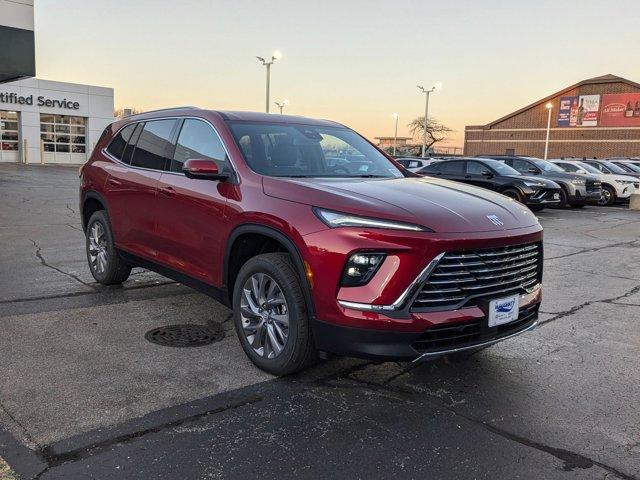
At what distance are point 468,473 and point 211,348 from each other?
7.58 ft

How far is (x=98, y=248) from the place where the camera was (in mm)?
6336

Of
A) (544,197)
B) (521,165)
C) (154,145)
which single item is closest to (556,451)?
(154,145)

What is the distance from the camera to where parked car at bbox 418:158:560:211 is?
1572 centimetres

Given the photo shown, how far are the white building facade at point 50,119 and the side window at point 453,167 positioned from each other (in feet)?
94.7

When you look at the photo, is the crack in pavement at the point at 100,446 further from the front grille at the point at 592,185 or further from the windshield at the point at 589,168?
the windshield at the point at 589,168

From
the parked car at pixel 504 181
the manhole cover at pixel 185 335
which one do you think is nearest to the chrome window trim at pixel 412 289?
the manhole cover at pixel 185 335

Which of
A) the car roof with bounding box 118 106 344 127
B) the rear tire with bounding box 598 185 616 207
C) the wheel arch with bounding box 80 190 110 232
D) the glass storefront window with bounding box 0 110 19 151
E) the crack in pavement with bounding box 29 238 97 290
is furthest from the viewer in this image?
the glass storefront window with bounding box 0 110 19 151

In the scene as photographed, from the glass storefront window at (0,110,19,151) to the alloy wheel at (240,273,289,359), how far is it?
36.7 metres

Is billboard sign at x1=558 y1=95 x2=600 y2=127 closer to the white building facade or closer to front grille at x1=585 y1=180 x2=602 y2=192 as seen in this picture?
the white building facade

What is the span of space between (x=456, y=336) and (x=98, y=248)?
4.39 meters

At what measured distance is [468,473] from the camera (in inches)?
111

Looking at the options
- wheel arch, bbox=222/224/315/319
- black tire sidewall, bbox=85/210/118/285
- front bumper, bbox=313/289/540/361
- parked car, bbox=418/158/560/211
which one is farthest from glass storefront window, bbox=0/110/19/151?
front bumper, bbox=313/289/540/361

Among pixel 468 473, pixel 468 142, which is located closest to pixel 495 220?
pixel 468 473

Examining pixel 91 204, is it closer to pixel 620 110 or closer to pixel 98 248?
pixel 98 248
